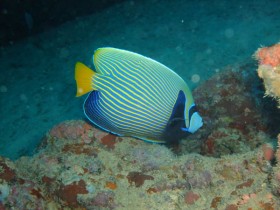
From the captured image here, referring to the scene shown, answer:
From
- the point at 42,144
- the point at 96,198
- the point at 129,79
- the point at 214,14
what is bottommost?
the point at 214,14

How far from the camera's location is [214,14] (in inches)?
334

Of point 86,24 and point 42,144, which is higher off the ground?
point 42,144

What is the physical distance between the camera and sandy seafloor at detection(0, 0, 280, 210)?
2361mm

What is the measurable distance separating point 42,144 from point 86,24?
24.1 ft

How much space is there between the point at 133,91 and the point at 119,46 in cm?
550

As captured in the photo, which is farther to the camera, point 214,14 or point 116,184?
point 214,14

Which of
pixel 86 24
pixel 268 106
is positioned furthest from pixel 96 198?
pixel 86 24

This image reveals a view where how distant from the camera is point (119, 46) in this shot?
7.88m

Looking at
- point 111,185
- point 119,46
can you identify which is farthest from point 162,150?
point 119,46

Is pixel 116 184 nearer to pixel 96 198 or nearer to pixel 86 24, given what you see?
pixel 96 198

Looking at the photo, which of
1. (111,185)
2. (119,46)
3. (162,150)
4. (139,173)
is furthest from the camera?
(119,46)

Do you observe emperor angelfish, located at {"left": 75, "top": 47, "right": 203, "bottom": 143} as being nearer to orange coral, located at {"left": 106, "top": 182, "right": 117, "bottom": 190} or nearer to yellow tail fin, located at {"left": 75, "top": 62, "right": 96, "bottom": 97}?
yellow tail fin, located at {"left": 75, "top": 62, "right": 96, "bottom": 97}

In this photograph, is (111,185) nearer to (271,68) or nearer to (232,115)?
(271,68)

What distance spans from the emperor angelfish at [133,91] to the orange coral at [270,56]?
888mm
